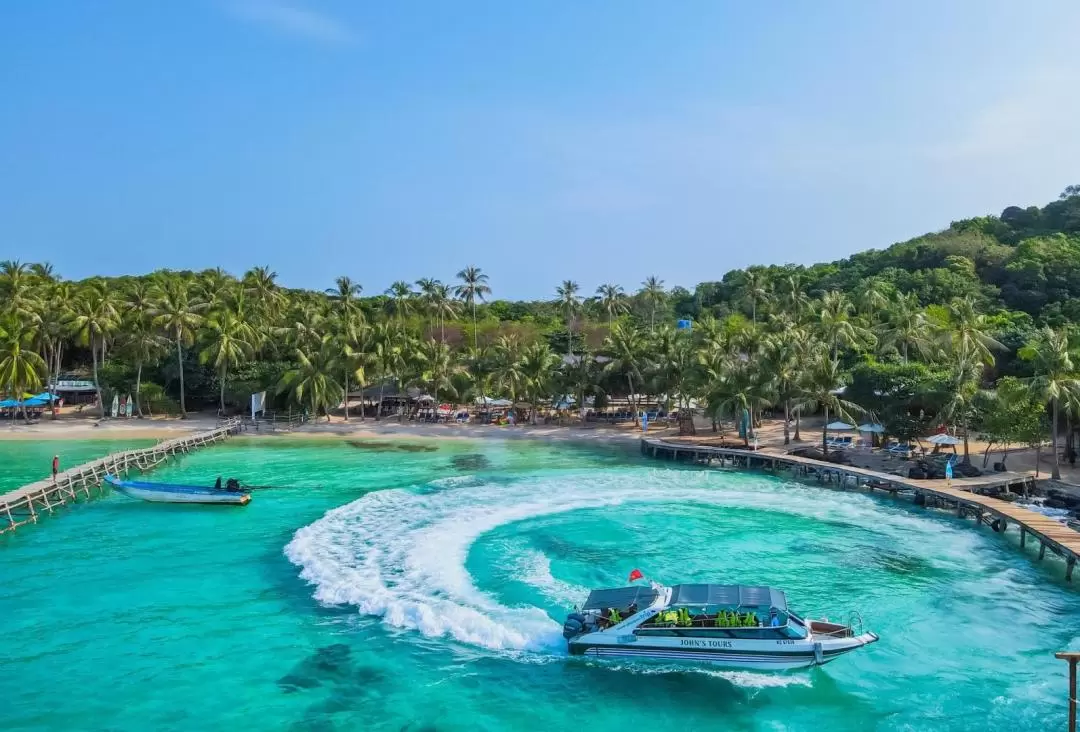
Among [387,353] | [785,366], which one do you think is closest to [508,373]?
[387,353]

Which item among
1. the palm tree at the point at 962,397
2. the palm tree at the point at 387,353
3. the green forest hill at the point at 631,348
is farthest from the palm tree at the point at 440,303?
the palm tree at the point at 962,397

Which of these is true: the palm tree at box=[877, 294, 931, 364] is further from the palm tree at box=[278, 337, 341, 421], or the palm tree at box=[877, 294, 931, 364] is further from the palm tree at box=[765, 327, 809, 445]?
the palm tree at box=[278, 337, 341, 421]

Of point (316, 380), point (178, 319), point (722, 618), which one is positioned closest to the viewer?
point (722, 618)

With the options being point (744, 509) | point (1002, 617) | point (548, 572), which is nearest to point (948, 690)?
point (1002, 617)

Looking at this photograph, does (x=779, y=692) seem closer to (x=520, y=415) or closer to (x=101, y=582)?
(x=101, y=582)

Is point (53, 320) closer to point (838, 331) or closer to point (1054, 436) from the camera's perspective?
point (838, 331)

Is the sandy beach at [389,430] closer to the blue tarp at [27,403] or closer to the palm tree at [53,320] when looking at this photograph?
the blue tarp at [27,403]
